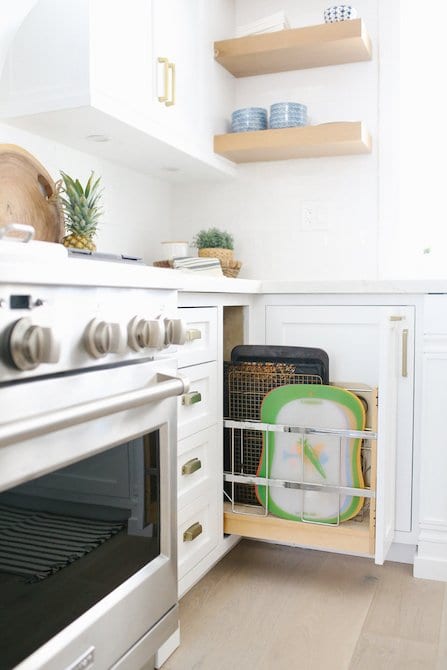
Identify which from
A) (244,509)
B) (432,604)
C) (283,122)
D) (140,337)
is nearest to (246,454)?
(244,509)

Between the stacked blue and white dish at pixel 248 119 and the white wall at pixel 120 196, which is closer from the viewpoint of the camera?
the white wall at pixel 120 196

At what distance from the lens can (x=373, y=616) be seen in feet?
5.83

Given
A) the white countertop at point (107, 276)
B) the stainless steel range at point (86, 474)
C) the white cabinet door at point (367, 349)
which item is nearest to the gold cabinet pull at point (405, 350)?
the white cabinet door at point (367, 349)

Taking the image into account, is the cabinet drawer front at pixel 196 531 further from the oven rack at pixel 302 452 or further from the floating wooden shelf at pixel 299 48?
the floating wooden shelf at pixel 299 48

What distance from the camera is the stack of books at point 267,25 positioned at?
250 cm

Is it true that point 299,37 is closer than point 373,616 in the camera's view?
No

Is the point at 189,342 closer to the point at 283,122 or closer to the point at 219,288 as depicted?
the point at 219,288

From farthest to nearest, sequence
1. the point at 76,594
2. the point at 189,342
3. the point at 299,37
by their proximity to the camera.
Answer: the point at 299,37
the point at 189,342
the point at 76,594

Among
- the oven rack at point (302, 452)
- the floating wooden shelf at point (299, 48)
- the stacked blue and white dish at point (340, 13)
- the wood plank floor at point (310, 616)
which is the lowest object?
the wood plank floor at point (310, 616)

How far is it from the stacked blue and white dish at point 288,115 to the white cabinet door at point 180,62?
0.98 ft

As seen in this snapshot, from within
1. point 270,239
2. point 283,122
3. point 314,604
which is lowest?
point 314,604

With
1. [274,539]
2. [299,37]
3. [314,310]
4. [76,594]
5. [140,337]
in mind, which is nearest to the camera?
[76,594]

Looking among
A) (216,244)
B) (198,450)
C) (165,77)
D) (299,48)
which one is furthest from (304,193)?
(198,450)

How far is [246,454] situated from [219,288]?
1.77 feet
